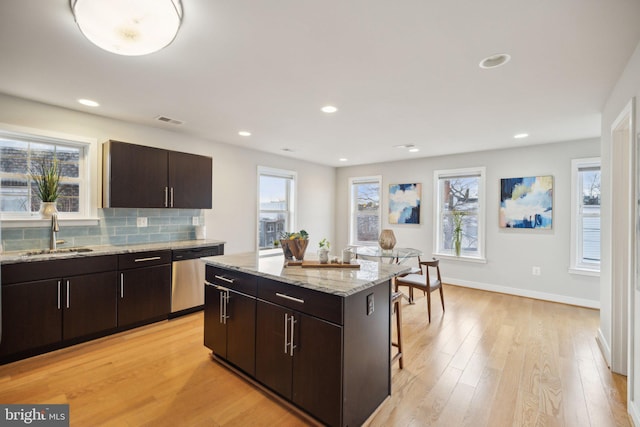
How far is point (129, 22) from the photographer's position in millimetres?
1406

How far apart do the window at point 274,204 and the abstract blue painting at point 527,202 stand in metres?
3.80

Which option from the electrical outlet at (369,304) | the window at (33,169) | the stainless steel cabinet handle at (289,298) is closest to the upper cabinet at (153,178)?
the window at (33,169)

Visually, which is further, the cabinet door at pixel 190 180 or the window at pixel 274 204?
the window at pixel 274 204

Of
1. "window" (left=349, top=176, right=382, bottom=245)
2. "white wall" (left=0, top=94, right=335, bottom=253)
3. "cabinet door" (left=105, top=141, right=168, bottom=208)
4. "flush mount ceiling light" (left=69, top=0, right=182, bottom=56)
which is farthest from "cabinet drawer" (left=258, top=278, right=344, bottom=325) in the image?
"window" (left=349, top=176, right=382, bottom=245)

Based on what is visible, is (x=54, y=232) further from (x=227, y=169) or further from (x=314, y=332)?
(x=314, y=332)

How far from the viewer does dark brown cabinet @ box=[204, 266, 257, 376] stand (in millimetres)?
2207

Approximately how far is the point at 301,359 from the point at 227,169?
358cm

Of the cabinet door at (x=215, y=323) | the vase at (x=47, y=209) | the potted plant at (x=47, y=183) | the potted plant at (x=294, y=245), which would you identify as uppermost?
the potted plant at (x=47, y=183)

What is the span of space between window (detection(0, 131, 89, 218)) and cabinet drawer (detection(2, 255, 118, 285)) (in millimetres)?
686

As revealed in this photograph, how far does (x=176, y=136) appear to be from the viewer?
13.4 ft

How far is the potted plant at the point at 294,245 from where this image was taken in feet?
8.10

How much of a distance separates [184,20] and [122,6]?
38 cm

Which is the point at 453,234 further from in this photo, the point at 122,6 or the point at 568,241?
the point at 122,6

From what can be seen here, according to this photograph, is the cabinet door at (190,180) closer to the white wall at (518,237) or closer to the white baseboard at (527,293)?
the white wall at (518,237)
